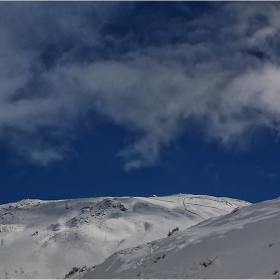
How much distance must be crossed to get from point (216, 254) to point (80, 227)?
39204 millimetres

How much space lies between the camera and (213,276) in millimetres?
13445

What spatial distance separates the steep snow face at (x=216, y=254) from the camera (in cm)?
1343

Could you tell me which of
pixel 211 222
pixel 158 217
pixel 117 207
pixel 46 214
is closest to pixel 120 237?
pixel 158 217

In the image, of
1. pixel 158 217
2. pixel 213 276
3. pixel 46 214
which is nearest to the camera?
pixel 213 276

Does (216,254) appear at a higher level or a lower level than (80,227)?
lower

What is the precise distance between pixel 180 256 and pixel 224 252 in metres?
1.96

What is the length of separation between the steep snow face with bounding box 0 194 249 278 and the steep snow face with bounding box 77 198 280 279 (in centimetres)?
2204

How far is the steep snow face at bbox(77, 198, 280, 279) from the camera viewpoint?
13.4m

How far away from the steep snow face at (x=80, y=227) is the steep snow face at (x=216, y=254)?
72.3ft

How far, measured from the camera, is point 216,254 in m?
15.0

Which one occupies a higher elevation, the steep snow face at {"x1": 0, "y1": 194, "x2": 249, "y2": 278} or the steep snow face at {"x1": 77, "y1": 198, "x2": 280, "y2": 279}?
the steep snow face at {"x1": 0, "y1": 194, "x2": 249, "y2": 278}

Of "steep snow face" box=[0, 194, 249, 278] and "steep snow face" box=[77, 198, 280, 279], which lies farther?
"steep snow face" box=[0, 194, 249, 278]

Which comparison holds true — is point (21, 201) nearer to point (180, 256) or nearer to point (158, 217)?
point (158, 217)

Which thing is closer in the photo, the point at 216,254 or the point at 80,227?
the point at 216,254
